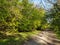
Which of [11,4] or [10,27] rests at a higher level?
[11,4]

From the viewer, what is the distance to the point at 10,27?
20.5 m

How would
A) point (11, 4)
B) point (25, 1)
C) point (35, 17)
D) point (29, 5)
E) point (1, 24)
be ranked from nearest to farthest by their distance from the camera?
1. point (11, 4)
2. point (1, 24)
3. point (25, 1)
4. point (29, 5)
5. point (35, 17)

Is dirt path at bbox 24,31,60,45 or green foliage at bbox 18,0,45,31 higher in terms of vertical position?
green foliage at bbox 18,0,45,31

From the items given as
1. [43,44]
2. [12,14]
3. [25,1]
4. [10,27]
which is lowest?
[43,44]

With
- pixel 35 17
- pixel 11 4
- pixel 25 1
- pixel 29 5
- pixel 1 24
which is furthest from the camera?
pixel 35 17

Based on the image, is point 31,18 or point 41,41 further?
point 31,18

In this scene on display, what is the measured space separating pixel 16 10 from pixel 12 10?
1.96 feet

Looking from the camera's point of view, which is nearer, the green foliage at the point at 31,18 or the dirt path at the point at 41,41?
the dirt path at the point at 41,41

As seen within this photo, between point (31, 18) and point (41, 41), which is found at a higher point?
point (31, 18)

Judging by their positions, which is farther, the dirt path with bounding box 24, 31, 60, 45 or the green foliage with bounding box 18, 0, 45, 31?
the green foliage with bounding box 18, 0, 45, 31

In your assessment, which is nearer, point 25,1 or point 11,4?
point 11,4

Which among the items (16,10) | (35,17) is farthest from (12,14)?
(35,17)

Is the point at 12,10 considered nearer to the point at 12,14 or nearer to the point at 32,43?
the point at 12,14

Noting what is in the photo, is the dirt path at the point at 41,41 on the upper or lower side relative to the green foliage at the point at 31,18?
lower
